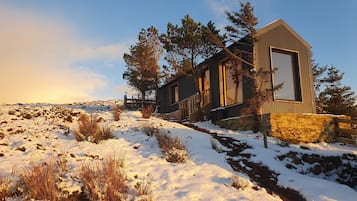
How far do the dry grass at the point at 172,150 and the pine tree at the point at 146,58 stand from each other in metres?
16.7

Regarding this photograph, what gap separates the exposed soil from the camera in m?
5.61

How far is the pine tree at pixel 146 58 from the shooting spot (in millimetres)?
24000

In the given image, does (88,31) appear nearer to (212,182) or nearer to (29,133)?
(29,133)

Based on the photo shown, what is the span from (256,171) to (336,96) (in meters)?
16.0

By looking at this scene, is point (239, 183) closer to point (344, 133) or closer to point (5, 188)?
point (5, 188)

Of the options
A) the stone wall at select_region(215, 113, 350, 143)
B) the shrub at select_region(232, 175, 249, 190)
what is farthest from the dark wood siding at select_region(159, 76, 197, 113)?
the shrub at select_region(232, 175, 249, 190)

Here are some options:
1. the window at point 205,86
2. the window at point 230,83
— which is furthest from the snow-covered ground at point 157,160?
the window at point 205,86

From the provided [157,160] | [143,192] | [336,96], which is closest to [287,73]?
[157,160]

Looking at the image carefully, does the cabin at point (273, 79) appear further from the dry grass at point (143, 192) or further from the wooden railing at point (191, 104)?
the dry grass at point (143, 192)

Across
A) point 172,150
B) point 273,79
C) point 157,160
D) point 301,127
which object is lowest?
point 157,160

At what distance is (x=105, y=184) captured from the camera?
4641 millimetres

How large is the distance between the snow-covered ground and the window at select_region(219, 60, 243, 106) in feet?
13.2

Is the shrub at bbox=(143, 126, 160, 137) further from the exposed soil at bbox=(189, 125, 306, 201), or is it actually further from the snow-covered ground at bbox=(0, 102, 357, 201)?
the exposed soil at bbox=(189, 125, 306, 201)

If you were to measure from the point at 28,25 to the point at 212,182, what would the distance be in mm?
8504
